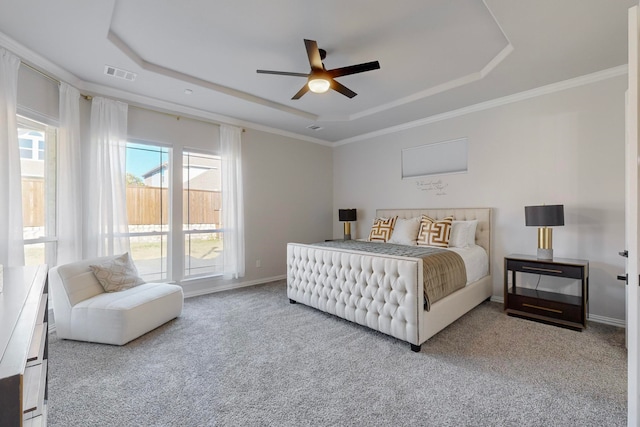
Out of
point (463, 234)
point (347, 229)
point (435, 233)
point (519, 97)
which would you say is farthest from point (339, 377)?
point (519, 97)

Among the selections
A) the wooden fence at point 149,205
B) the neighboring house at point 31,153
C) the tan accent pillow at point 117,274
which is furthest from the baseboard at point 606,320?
the neighboring house at point 31,153

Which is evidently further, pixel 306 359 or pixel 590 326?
pixel 590 326

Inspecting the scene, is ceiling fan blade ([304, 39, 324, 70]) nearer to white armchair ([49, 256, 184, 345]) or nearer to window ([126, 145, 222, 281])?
window ([126, 145, 222, 281])

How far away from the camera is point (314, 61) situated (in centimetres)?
251

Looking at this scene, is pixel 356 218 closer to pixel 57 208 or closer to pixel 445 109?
pixel 445 109

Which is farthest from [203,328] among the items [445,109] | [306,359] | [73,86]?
[445,109]

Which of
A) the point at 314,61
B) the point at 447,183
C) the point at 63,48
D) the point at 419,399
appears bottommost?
the point at 419,399

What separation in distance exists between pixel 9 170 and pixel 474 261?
4824mm

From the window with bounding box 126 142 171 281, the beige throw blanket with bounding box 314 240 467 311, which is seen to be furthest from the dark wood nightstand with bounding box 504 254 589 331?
the window with bounding box 126 142 171 281

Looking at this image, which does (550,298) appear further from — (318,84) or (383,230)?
(318,84)

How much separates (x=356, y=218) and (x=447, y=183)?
6.10ft

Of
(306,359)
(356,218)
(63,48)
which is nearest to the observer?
(306,359)

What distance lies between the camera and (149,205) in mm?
3998

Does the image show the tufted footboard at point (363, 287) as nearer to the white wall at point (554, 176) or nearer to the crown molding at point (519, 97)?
the white wall at point (554, 176)
